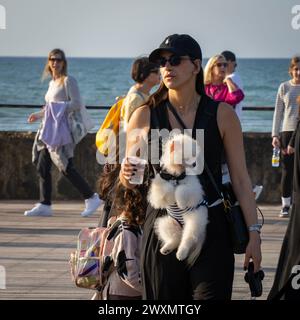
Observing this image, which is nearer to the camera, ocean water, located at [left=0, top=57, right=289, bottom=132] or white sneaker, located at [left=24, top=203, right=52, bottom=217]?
white sneaker, located at [left=24, top=203, right=52, bottom=217]

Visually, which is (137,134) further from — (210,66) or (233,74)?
(233,74)

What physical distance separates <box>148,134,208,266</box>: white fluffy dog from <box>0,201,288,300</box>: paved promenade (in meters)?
2.79

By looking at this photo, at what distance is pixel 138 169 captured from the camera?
558 centimetres

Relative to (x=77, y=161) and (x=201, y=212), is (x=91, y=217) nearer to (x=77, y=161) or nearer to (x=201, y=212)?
(x=77, y=161)

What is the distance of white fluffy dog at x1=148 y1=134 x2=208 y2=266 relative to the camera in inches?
214

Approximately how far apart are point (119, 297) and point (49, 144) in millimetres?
6871

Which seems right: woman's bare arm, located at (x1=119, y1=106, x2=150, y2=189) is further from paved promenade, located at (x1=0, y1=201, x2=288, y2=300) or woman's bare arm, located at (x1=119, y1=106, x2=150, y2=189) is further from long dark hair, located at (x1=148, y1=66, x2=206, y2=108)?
paved promenade, located at (x1=0, y1=201, x2=288, y2=300)

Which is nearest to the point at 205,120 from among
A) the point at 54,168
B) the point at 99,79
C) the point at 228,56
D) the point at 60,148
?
the point at 228,56

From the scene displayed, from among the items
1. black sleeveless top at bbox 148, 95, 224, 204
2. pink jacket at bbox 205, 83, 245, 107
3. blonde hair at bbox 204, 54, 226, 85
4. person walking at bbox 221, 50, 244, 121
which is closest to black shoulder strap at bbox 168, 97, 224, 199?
black sleeveless top at bbox 148, 95, 224, 204

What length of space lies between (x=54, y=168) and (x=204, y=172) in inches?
355

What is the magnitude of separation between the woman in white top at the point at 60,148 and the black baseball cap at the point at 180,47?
279 inches

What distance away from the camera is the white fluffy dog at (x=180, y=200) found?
543 cm
